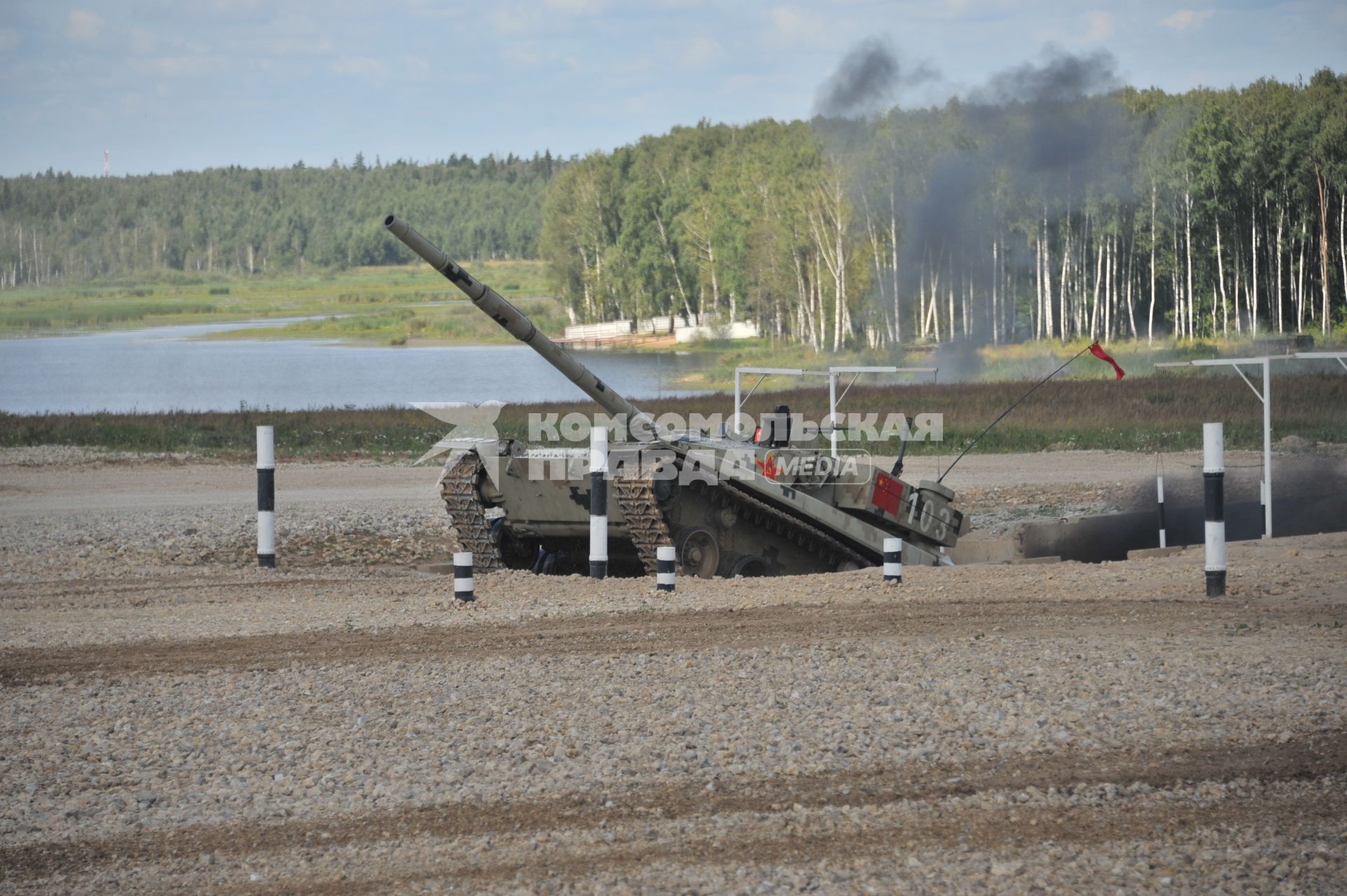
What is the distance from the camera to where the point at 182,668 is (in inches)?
321

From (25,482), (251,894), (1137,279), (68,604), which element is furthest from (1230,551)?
(1137,279)

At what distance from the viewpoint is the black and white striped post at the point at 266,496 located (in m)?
12.4

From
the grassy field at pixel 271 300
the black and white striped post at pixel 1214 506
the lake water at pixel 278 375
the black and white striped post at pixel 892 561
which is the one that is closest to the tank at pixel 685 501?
the black and white striped post at pixel 892 561

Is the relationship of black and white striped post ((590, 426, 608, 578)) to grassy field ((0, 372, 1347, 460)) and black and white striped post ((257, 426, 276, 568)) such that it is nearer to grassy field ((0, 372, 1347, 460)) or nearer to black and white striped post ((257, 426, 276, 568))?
black and white striped post ((257, 426, 276, 568))

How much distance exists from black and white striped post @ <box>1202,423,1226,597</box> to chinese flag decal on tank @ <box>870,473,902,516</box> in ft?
14.4

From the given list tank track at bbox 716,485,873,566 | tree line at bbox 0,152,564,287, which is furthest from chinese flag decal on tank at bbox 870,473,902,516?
tree line at bbox 0,152,564,287

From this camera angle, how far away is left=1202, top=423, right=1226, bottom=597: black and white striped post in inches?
374

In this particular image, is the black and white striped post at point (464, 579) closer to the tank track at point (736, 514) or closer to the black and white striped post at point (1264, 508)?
the tank track at point (736, 514)

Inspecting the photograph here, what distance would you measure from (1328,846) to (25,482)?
22976 mm

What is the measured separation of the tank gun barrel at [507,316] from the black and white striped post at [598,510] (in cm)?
77

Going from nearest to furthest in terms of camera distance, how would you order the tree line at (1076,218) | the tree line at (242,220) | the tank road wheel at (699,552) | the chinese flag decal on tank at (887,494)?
the tank road wheel at (699,552) < the chinese flag decal on tank at (887,494) < the tree line at (1076,218) < the tree line at (242,220)

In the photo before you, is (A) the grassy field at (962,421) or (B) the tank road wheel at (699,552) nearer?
(B) the tank road wheel at (699,552)

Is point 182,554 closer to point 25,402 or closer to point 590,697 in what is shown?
point 590,697

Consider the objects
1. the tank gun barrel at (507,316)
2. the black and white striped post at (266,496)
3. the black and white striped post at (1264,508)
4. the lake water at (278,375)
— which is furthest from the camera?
the lake water at (278,375)
